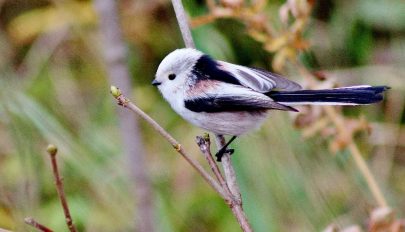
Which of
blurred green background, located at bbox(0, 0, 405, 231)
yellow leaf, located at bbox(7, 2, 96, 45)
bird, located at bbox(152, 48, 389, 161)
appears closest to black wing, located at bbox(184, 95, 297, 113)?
bird, located at bbox(152, 48, 389, 161)

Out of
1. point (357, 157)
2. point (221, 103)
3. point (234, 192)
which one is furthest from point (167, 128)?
point (234, 192)

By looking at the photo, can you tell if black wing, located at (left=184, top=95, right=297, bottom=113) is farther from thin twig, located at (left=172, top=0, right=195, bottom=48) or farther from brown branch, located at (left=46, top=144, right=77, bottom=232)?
brown branch, located at (left=46, top=144, right=77, bottom=232)

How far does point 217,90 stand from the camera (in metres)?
1.37

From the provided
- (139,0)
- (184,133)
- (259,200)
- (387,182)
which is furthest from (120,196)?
(139,0)

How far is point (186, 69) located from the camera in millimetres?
1336

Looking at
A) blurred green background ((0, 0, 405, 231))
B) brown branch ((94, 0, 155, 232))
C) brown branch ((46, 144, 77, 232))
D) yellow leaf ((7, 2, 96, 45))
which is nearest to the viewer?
brown branch ((46, 144, 77, 232))

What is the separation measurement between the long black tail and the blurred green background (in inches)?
19.6

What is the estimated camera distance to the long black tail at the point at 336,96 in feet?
3.91

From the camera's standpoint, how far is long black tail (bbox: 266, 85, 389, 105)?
3.91 ft

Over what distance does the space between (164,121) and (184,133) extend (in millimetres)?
101

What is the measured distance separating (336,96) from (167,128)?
1.48 meters

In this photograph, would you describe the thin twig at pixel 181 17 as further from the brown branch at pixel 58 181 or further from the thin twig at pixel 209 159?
the brown branch at pixel 58 181

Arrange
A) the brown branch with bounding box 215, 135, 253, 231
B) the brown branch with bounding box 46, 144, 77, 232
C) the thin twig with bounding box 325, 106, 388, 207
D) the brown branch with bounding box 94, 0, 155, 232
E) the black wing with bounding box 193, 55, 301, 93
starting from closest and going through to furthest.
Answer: the brown branch with bounding box 46, 144, 77, 232, the brown branch with bounding box 215, 135, 253, 231, the black wing with bounding box 193, 55, 301, 93, the thin twig with bounding box 325, 106, 388, 207, the brown branch with bounding box 94, 0, 155, 232

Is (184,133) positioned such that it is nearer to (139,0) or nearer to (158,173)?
(158,173)
